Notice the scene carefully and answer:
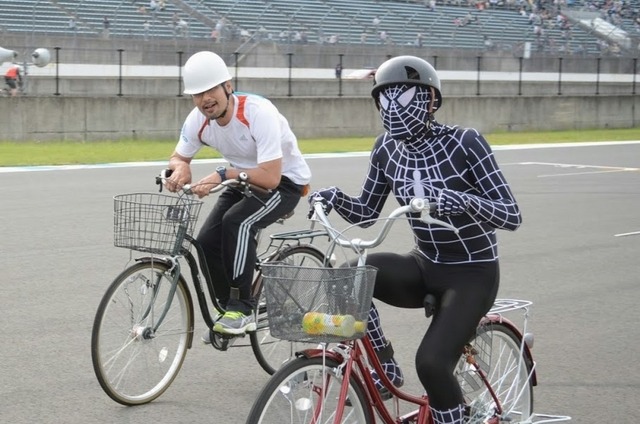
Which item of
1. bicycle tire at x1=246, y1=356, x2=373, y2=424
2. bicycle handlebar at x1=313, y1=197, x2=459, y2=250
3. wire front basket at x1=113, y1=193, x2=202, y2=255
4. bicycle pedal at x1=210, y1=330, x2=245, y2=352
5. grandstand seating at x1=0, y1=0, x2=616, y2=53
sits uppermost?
grandstand seating at x1=0, y1=0, x2=616, y2=53

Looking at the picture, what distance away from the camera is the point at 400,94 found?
14.1 ft

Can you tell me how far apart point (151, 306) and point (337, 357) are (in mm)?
2061

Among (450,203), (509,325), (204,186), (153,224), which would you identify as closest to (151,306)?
(153,224)

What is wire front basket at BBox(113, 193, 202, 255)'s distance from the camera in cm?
548

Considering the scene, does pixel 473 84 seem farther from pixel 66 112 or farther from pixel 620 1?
pixel 620 1

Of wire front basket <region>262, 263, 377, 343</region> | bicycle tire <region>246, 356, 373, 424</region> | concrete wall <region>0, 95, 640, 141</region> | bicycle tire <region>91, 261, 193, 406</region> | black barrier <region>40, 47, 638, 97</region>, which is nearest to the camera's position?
wire front basket <region>262, 263, 377, 343</region>

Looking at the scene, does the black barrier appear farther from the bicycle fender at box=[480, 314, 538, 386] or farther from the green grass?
the bicycle fender at box=[480, 314, 538, 386]

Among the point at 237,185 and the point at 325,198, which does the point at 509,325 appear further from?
the point at 237,185

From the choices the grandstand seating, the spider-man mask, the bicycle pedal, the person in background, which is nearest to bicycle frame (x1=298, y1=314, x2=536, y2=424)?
the spider-man mask

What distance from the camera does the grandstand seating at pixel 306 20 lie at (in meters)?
36.2

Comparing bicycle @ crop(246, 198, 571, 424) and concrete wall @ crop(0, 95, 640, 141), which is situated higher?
concrete wall @ crop(0, 95, 640, 141)

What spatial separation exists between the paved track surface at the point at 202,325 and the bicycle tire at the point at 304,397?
1702 millimetres

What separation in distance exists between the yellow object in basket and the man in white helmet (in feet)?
7.43

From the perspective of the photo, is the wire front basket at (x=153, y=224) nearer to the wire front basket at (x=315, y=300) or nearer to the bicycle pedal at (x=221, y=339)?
the bicycle pedal at (x=221, y=339)
